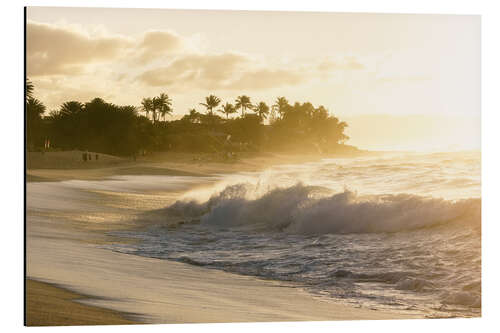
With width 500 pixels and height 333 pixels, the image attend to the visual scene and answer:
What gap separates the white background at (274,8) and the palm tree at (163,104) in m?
0.86

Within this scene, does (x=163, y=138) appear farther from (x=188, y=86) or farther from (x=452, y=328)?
(x=452, y=328)

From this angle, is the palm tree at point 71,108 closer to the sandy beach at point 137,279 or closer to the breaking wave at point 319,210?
the sandy beach at point 137,279

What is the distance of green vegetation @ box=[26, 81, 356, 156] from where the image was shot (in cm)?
729

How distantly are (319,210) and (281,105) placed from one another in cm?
166

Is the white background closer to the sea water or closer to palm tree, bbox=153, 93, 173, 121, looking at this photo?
the sea water

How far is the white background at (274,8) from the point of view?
671 centimetres

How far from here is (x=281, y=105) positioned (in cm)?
761

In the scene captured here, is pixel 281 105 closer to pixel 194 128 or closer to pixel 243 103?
pixel 243 103

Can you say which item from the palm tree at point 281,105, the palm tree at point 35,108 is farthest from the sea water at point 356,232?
the palm tree at point 35,108

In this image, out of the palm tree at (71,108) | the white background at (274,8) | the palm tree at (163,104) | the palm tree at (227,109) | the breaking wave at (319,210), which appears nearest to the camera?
the white background at (274,8)

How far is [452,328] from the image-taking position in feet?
22.4

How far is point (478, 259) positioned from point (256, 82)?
8.71 feet

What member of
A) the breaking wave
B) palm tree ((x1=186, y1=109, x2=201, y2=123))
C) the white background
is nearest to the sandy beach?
the white background

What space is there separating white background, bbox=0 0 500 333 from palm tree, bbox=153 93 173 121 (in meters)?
0.86
